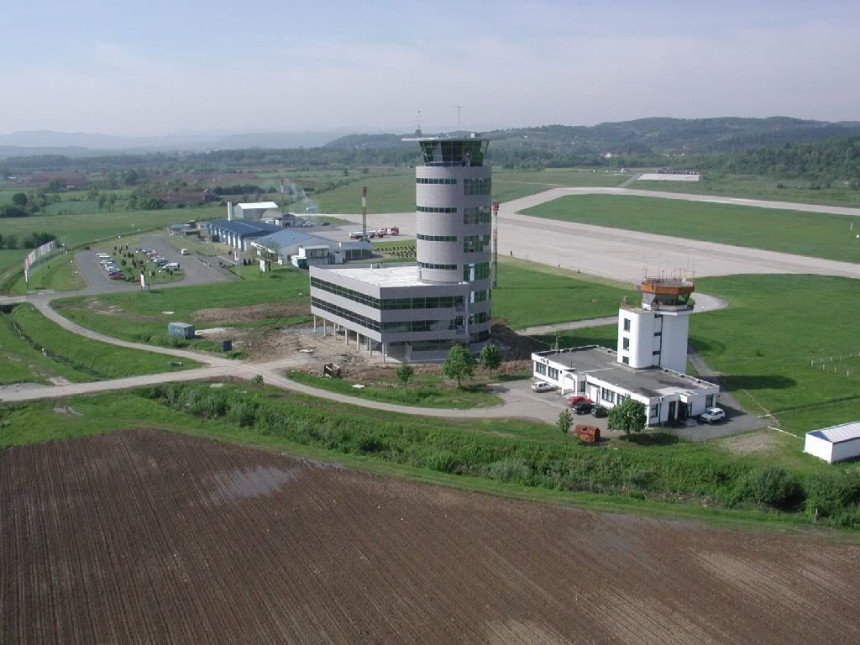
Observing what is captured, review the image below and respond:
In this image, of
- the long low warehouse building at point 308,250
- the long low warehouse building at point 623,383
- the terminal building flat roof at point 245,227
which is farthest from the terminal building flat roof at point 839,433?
the terminal building flat roof at point 245,227

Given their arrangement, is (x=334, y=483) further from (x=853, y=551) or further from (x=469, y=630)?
(x=853, y=551)

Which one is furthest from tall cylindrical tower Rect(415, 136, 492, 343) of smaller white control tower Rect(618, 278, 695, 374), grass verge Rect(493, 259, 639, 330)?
smaller white control tower Rect(618, 278, 695, 374)

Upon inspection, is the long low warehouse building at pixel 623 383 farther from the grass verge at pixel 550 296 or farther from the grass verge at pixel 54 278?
the grass verge at pixel 54 278

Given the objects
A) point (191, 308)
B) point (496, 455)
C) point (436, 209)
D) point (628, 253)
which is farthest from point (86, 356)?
point (628, 253)

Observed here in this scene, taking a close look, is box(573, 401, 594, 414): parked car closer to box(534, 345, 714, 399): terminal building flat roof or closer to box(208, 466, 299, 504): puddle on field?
box(534, 345, 714, 399): terminal building flat roof

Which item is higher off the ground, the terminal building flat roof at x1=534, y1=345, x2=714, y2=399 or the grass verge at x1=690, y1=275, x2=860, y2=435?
the terminal building flat roof at x1=534, y1=345, x2=714, y2=399

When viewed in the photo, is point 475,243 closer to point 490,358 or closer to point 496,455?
point 490,358
